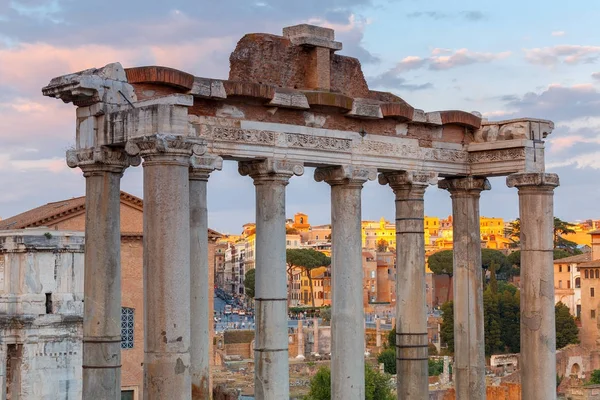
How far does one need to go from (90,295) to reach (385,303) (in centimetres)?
9103

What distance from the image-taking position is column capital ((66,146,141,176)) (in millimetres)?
10477

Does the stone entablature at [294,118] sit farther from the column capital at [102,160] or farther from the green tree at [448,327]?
the green tree at [448,327]

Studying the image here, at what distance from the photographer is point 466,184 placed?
14078 mm

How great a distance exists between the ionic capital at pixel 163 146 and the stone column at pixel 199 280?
149cm

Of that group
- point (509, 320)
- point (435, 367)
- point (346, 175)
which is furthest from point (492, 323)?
point (346, 175)

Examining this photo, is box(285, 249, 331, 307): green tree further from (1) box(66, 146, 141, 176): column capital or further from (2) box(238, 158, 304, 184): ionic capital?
(1) box(66, 146, 141, 176): column capital

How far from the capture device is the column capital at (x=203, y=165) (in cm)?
1122

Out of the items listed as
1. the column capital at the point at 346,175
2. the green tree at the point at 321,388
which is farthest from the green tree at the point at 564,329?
the column capital at the point at 346,175

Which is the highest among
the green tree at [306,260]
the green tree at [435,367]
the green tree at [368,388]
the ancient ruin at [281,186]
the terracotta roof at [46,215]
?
the green tree at [306,260]

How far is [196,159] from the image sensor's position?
11195mm

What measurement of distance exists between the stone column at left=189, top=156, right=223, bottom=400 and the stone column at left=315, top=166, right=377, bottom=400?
68.8 inches

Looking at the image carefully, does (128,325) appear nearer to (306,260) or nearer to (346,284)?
(346,284)

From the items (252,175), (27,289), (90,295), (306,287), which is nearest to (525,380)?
(252,175)

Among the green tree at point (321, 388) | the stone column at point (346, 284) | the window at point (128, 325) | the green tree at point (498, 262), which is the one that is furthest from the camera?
the green tree at point (498, 262)
